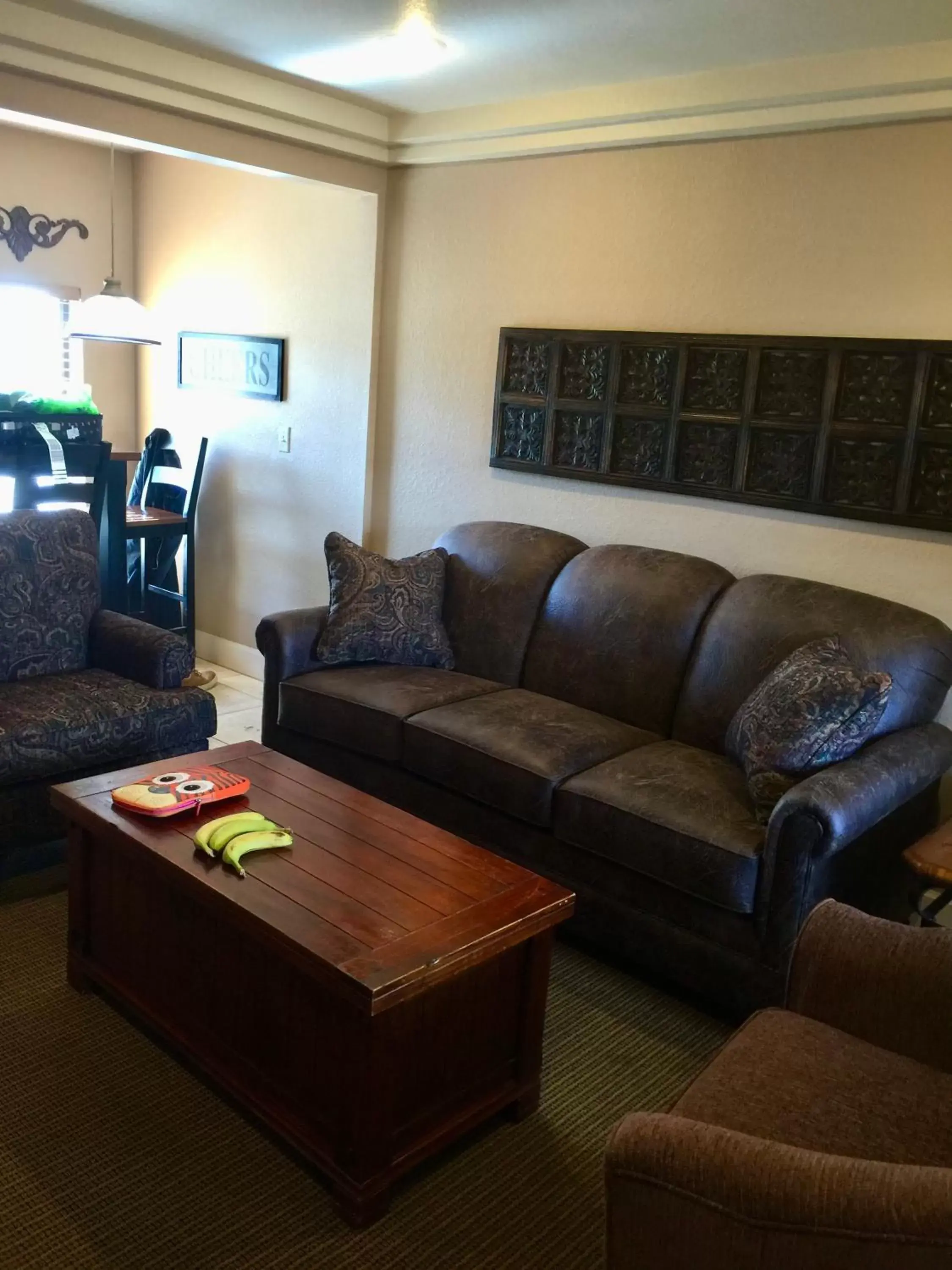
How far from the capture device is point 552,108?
3.71 m

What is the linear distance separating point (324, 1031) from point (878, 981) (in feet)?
3.26

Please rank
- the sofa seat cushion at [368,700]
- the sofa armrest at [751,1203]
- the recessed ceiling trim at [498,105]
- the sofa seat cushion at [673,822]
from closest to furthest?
the sofa armrest at [751,1203] → the sofa seat cushion at [673,822] → the recessed ceiling trim at [498,105] → the sofa seat cushion at [368,700]

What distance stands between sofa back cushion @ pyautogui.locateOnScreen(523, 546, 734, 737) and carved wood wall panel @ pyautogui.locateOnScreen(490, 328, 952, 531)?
323 mm

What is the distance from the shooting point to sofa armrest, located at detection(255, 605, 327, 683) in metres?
3.58

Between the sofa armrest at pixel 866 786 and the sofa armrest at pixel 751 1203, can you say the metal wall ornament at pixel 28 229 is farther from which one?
the sofa armrest at pixel 751 1203

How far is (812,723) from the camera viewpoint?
257cm

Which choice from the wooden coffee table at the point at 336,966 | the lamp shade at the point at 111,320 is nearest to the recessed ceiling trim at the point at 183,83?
the lamp shade at the point at 111,320

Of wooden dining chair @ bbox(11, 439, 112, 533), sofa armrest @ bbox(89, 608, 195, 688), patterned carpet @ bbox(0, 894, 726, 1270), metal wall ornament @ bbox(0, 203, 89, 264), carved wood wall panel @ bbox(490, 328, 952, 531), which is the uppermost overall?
metal wall ornament @ bbox(0, 203, 89, 264)

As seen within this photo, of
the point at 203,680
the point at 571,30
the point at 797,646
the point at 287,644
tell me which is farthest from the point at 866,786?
the point at 203,680

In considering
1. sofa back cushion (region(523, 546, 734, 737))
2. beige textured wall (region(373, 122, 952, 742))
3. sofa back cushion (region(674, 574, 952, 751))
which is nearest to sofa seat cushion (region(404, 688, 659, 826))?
sofa back cushion (region(523, 546, 734, 737))

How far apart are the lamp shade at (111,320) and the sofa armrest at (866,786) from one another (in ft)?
11.6

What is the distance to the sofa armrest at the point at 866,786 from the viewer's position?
236cm

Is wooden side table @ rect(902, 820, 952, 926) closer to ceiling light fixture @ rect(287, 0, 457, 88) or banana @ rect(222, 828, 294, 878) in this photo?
banana @ rect(222, 828, 294, 878)

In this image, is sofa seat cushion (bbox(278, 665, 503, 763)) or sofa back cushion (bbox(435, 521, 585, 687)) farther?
sofa back cushion (bbox(435, 521, 585, 687))
